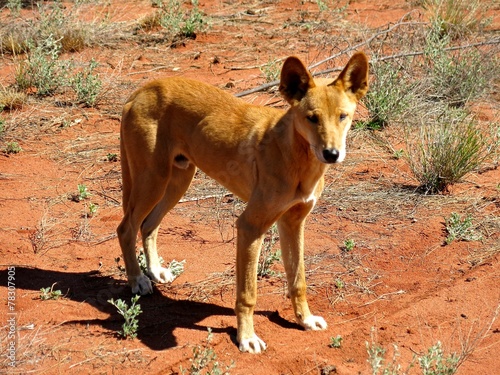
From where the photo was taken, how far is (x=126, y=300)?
567 cm

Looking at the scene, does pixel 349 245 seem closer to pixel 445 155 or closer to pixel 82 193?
pixel 445 155

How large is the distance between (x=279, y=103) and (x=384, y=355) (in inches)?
188

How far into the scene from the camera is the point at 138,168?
5605mm

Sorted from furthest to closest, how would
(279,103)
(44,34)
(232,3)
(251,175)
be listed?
(232,3), (44,34), (279,103), (251,175)

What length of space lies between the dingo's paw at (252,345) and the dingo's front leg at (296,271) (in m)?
0.44

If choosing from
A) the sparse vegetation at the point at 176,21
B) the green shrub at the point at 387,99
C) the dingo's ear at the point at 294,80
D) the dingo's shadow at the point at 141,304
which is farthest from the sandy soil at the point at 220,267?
the sparse vegetation at the point at 176,21

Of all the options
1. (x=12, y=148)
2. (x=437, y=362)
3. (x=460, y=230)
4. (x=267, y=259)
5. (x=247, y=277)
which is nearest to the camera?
(x=437, y=362)

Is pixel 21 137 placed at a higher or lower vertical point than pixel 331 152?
lower

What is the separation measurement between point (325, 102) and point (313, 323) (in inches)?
67.0

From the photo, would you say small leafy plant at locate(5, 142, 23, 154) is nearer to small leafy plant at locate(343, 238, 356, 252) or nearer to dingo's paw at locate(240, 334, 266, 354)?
small leafy plant at locate(343, 238, 356, 252)

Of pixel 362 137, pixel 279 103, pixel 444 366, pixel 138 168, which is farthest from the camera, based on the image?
pixel 279 103

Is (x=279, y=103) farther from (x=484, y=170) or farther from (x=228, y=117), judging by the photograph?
(x=228, y=117)

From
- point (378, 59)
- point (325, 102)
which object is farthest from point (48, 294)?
point (378, 59)

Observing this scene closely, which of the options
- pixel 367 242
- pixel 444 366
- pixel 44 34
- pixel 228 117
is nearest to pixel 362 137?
pixel 367 242
